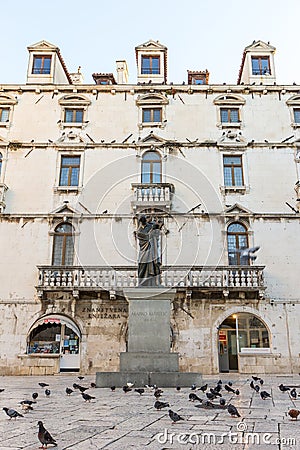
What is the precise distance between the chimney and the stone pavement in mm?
23039

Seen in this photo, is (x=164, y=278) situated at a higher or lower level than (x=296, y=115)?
lower

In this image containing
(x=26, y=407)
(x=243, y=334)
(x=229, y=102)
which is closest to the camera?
(x=26, y=407)

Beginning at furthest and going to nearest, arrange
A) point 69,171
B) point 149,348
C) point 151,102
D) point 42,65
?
point 42,65, point 151,102, point 69,171, point 149,348

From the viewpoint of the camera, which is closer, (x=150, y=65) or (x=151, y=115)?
(x=151, y=115)

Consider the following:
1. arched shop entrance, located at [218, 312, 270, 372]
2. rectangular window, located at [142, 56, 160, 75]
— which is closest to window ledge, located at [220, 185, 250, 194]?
arched shop entrance, located at [218, 312, 270, 372]

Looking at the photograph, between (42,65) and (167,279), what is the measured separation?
14.8 m

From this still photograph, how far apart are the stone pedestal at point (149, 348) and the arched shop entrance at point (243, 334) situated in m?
8.33

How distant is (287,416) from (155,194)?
50.7 ft

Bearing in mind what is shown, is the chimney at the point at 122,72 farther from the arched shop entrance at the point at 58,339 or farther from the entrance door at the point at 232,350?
the entrance door at the point at 232,350

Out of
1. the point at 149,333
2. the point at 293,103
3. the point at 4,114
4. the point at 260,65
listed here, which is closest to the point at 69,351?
the point at 149,333

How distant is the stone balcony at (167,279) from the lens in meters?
19.8

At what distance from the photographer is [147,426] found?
20.7 feet

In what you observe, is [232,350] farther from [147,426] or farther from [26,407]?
[147,426]

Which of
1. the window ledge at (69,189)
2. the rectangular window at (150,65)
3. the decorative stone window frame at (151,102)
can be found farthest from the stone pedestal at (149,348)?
the rectangular window at (150,65)
